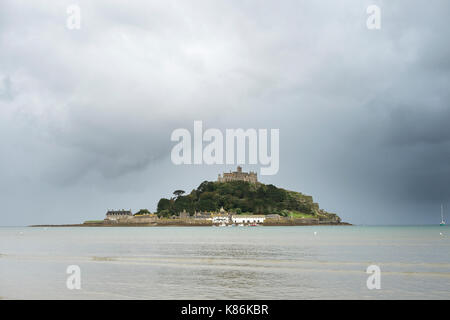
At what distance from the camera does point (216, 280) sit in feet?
74.4
